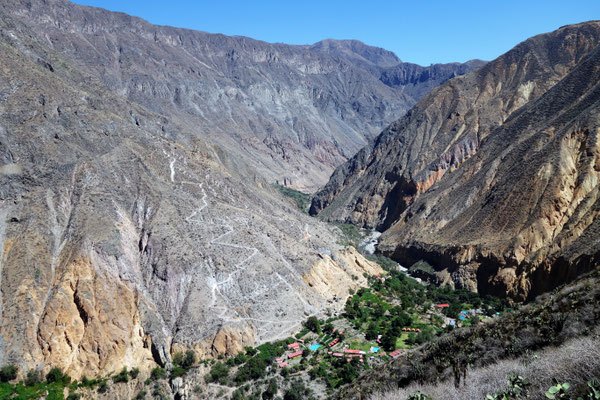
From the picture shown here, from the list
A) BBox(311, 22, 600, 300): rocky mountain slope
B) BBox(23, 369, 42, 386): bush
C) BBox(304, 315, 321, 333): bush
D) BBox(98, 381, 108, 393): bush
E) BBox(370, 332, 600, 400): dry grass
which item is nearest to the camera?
BBox(370, 332, 600, 400): dry grass

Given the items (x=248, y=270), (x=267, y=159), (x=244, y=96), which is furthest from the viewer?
(x=244, y=96)

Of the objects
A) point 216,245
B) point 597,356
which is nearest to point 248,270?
point 216,245

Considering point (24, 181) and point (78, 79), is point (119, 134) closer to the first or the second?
point (24, 181)

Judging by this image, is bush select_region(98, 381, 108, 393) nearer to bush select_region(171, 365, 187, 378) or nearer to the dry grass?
bush select_region(171, 365, 187, 378)

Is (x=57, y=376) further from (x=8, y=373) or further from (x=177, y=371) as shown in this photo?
(x=177, y=371)

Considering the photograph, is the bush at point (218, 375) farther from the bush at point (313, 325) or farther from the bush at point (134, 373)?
the bush at point (313, 325)

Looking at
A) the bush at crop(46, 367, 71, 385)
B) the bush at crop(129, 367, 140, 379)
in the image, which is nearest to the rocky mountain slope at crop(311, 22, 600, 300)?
the bush at crop(129, 367, 140, 379)

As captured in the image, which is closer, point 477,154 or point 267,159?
point 477,154
